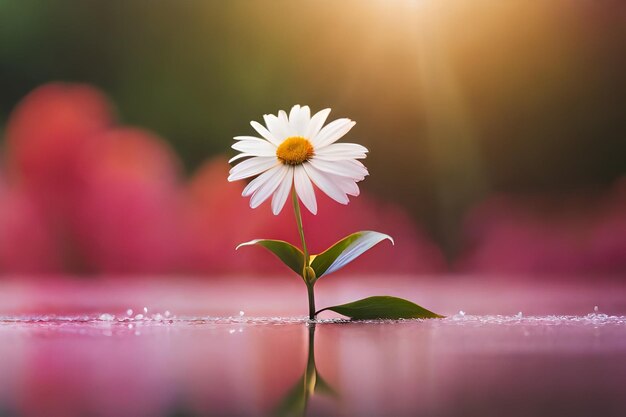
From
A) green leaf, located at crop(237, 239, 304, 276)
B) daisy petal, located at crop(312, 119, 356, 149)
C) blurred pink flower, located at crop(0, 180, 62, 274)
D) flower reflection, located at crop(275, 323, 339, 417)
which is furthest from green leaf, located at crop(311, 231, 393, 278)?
blurred pink flower, located at crop(0, 180, 62, 274)

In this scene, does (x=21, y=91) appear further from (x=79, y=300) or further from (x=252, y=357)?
(x=252, y=357)

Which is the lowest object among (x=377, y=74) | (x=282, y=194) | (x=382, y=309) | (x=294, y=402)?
(x=294, y=402)

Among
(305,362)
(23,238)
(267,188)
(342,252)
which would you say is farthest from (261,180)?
(23,238)

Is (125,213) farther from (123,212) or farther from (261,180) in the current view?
(261,180)

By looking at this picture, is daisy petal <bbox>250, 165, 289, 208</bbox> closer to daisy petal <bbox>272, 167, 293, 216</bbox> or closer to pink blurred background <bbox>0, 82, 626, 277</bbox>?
daisy petal <bbox>272, 167, 293, 216</bbox>

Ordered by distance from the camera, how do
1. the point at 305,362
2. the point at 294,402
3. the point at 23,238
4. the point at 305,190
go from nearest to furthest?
the point at 294,402, the point at 305,362, the point at 305,190, the point at 23,238

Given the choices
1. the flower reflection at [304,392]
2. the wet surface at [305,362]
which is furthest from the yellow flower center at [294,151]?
the flower reflection at [304,392]
